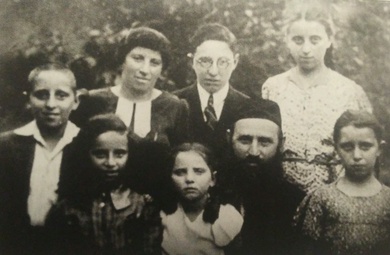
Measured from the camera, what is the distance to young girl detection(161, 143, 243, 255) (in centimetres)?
275

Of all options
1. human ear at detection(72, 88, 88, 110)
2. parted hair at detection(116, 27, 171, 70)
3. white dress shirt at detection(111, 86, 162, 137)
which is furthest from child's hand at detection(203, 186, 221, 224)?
human ear at detection(72, 88, 88, 110)

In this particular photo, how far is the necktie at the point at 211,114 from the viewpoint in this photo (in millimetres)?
2889

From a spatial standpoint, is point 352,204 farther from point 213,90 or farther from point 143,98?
point 143,98

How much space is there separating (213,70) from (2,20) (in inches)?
42.6

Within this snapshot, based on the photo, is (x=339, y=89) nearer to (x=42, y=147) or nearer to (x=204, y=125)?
(x=204, y=125)

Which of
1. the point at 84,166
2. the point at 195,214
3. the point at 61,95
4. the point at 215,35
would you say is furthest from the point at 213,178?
the point at 61,95

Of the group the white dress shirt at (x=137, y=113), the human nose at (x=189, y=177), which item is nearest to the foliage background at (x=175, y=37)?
the white dress shirt at (x=137, y=113)

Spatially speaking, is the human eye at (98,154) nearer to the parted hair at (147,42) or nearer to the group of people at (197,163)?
the group of people at (197,163)

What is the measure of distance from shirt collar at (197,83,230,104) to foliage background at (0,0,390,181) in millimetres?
60

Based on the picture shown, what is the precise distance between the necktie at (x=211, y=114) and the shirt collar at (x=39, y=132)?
64 cm

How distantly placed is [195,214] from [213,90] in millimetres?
637

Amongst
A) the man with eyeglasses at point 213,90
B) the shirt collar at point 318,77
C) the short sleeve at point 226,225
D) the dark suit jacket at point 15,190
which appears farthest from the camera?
the shirt collar at point 318,77

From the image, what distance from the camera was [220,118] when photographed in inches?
114

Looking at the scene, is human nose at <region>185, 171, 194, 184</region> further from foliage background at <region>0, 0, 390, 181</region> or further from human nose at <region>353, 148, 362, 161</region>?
human nose at <region>353, 148, 362, 161</region>
